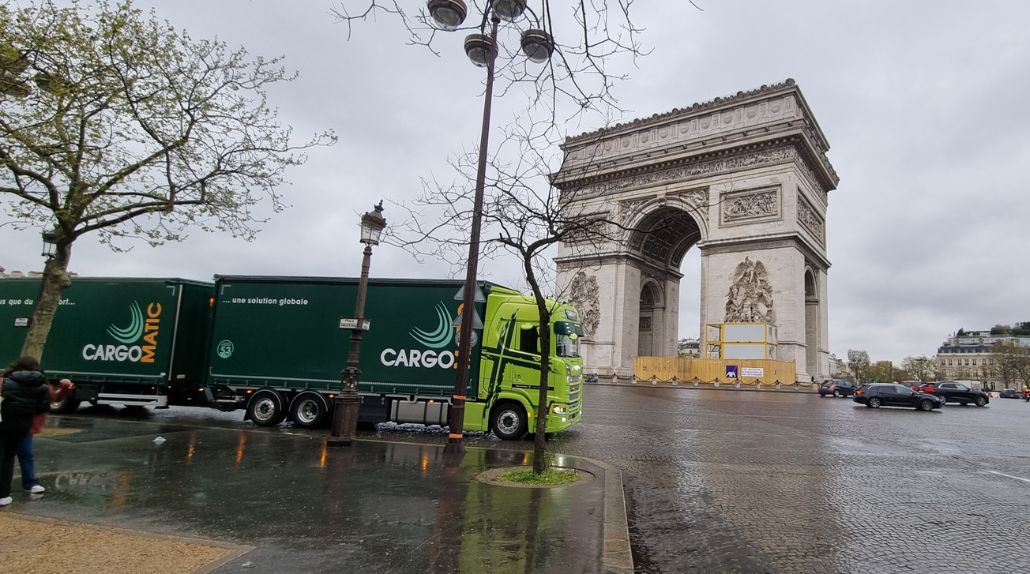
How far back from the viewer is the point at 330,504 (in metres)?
5.90

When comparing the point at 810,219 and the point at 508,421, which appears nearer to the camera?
the point at 508,421

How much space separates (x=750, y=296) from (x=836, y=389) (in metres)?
7.53

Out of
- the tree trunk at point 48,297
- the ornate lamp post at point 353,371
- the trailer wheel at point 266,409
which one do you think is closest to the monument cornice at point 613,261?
the trailer wheel at point 266,409

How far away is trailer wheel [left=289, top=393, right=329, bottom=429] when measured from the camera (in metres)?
12.8

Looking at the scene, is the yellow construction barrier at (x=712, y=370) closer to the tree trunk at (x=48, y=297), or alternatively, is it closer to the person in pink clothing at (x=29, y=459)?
the tree trunk at (x=48, y=297)

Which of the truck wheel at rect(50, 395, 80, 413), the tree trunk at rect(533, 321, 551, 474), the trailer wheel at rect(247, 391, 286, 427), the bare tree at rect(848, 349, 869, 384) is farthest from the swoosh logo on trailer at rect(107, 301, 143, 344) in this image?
the bare tree at rect(848, 349, 869, 384)

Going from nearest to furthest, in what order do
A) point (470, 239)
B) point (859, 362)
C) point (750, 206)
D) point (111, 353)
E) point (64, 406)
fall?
point (470, 239), point (111, 353), point (64, 406), point (750, 206), point (859, 362)

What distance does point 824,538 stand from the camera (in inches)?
214

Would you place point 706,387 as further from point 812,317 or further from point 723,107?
point 723,107

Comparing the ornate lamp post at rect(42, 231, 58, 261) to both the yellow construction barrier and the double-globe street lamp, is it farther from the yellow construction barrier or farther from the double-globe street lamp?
the yellow construction barrier

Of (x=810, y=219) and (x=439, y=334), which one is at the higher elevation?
(x=810, y=219)

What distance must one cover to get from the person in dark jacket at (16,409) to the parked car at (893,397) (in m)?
28.9

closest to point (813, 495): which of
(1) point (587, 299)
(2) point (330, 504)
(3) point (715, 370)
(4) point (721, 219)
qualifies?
(2) point (330, 504)

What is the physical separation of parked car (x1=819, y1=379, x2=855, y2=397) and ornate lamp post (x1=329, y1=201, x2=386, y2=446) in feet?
105
